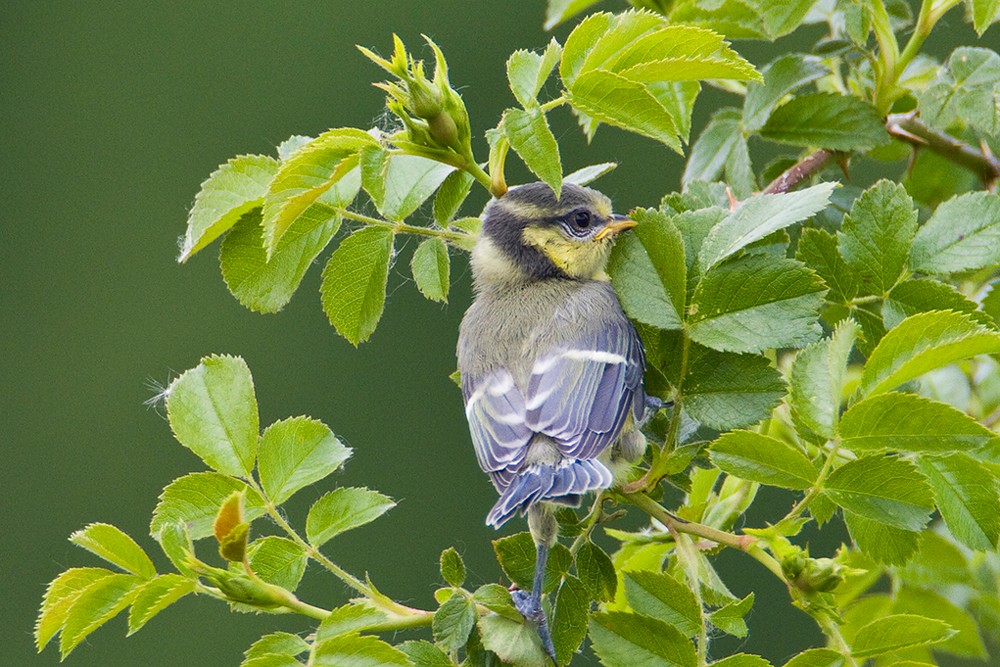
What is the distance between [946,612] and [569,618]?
0.85m

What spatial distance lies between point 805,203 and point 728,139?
0.63 metres

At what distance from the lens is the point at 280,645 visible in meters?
1.42

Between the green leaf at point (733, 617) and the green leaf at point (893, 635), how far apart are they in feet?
0.46

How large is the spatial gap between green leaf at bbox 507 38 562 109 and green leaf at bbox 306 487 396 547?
0.55 metres

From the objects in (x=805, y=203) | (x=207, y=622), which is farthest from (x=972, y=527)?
(x=207, y=622)

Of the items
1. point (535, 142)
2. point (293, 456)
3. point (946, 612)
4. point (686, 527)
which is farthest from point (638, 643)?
point (946, 612)

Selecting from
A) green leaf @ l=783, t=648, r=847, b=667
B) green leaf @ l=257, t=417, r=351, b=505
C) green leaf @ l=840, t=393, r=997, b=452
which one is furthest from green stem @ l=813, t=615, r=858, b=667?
green leaf @ l=257, t=417, r=351, b=505

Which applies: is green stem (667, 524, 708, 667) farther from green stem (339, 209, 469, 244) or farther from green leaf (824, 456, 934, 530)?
green stem (339, 209, 469, 244)

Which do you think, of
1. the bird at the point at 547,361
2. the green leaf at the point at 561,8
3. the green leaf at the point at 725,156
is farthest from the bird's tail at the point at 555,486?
the green leaf at the point at 561,8

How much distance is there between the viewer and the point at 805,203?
1.46 m

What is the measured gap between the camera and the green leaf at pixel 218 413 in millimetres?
1599

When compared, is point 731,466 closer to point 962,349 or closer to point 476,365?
Answer: point 962,349

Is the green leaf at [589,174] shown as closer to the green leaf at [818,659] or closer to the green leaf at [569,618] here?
the green leaf at [569,618]

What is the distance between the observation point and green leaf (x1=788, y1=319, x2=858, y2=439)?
1.41 metres
